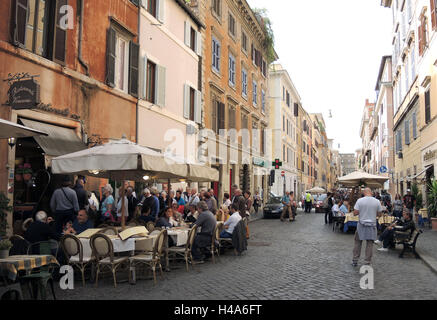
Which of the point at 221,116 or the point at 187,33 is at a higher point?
the point at 187,33

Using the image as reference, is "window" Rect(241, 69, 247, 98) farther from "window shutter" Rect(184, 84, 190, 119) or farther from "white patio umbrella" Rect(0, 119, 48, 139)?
"white patio umbrella" Rect(0, 119, 48, 139)

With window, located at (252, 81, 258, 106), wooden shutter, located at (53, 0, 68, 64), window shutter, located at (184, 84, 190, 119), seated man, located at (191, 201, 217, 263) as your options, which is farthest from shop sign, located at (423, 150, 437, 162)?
wooden shutter, located at (53, 0, 68, 64)

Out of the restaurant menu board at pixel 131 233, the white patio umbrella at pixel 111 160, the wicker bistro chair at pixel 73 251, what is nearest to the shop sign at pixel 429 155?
the white patio umbrella at pixel 111 160

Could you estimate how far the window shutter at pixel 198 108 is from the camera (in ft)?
66.0

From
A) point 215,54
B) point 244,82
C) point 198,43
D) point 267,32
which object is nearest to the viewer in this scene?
point 198,43

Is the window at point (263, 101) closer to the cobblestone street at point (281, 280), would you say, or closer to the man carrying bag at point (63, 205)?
the cobblestone street at point (281, 280)

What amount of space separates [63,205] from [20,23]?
4.34m

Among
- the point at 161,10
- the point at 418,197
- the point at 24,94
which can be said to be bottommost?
the point at 418,197

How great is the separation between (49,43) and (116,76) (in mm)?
3240

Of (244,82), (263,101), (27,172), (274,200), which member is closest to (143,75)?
(27,172)

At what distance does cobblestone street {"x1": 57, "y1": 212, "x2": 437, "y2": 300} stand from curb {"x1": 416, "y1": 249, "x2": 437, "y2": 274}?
120 mm

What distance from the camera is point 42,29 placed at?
10.7 m

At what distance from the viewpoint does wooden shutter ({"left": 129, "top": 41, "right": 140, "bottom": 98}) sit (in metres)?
14.5

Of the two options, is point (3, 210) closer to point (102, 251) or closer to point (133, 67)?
point (102, 251)
